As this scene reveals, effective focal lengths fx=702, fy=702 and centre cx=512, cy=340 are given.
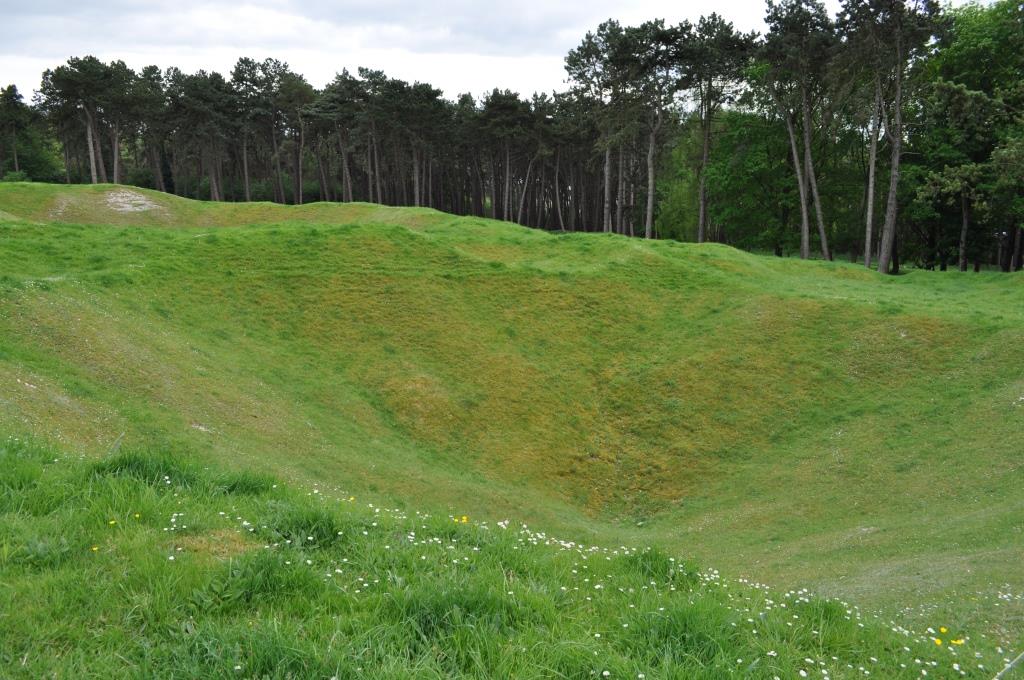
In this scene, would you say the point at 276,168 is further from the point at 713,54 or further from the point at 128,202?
the point at 713,54

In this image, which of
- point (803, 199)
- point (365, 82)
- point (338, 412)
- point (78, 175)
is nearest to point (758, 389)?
point (338, 412)

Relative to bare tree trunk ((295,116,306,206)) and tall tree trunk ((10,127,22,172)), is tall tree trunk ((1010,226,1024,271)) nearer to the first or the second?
bare tree trunk ((295,116,306,206))

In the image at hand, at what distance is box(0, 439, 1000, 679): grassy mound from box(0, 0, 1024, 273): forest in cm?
3274

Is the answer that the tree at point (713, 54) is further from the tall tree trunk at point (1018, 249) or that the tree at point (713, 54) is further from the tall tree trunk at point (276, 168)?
the tall tree trunk at point (276, 168)

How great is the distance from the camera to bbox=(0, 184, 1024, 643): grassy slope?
1364 centimetres

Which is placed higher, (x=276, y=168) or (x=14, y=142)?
(x=14, y=142)

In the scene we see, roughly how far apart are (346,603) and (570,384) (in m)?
18.5

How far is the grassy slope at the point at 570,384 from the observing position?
1364cm

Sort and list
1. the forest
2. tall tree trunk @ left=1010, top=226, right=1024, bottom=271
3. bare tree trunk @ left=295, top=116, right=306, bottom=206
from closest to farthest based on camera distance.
→ the forest < tall tree trunk @ left=1010, top=226, right=1024, bottom=271 < bare tree trunk @ left=295, top=116, right=306, bottom=206

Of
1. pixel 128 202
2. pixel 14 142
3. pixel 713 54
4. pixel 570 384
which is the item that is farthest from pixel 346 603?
pixel 14 142

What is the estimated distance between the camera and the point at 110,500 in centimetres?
540

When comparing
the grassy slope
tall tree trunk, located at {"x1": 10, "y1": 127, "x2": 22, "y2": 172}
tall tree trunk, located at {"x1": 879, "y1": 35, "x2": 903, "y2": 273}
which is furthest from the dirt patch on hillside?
tall tree trunk, located at {"x1": 879, "y1": 35, "x2": 903, "y2": 273}

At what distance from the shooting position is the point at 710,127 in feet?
195

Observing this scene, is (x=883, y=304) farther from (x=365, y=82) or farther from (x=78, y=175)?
(x=78, y=175)
